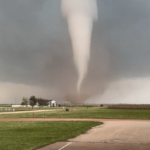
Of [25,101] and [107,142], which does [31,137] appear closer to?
[107,142]

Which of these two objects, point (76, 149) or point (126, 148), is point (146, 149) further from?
point (76, 149)

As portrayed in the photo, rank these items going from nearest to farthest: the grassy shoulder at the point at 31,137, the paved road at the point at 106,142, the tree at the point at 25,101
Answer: the paved road at the point at 106,142
the grassy shoulder at the point at 31,137
the tree at the point at 25,101

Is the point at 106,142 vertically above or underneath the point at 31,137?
underneath

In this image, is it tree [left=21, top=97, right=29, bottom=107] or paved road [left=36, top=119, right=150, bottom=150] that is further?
tree [left=21, top=97, right=29, bottom=107]

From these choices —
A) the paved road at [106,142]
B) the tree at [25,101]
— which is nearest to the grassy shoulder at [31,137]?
the paved road at [106,142]

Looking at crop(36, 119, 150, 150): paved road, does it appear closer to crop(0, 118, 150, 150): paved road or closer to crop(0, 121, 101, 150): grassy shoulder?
crop(0, 118, 150, 150): paved road

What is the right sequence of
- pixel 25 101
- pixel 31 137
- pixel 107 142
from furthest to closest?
pixel 25 101, pixel 31 137, pixel 107 142

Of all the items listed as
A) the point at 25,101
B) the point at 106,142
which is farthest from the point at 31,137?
the point at 25,101

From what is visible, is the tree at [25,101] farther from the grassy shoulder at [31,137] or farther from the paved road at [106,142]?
the paved road at [106,142]

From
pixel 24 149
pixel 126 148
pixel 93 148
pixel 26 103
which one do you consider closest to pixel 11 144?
pixel 24 149

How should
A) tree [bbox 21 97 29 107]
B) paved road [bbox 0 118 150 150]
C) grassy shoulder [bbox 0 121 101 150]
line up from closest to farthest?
1. paved road [bbox 0 118 150 150]
2. grassy shoulder [bbox 0 121 101 150]
3. tree [bbox 21 97 29 107]

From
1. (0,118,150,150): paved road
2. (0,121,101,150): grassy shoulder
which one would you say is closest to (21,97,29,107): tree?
(0,121,101,150): grassy shoulder

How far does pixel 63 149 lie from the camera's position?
1286cm

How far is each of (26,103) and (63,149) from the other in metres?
146
